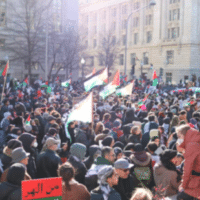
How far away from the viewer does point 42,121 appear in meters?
9.55

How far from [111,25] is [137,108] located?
49.8 meters

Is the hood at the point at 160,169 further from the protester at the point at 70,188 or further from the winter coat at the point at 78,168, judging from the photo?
the protester at the point at 70,188

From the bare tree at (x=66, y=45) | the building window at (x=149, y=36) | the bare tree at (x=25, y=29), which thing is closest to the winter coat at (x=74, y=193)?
the bare tree at (x=25, y=29)

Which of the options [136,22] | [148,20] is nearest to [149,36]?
[148,20]

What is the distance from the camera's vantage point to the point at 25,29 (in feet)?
124

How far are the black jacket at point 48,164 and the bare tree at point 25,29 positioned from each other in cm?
3038

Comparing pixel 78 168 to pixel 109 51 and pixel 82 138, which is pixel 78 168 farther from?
pixel 109 51

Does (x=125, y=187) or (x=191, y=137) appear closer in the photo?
(x=191, y=137)

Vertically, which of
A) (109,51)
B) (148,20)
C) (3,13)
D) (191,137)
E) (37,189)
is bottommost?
(37,189)

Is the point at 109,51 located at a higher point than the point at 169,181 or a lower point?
higher

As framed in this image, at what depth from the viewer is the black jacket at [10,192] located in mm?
3703

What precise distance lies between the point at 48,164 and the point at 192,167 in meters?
2.48

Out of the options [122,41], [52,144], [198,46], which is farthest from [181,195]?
[122,41]

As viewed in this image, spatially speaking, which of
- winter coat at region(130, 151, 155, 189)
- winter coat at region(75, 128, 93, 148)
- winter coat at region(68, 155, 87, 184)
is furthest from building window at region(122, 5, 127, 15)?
winter coat at region(68, 155, 87, 184)
